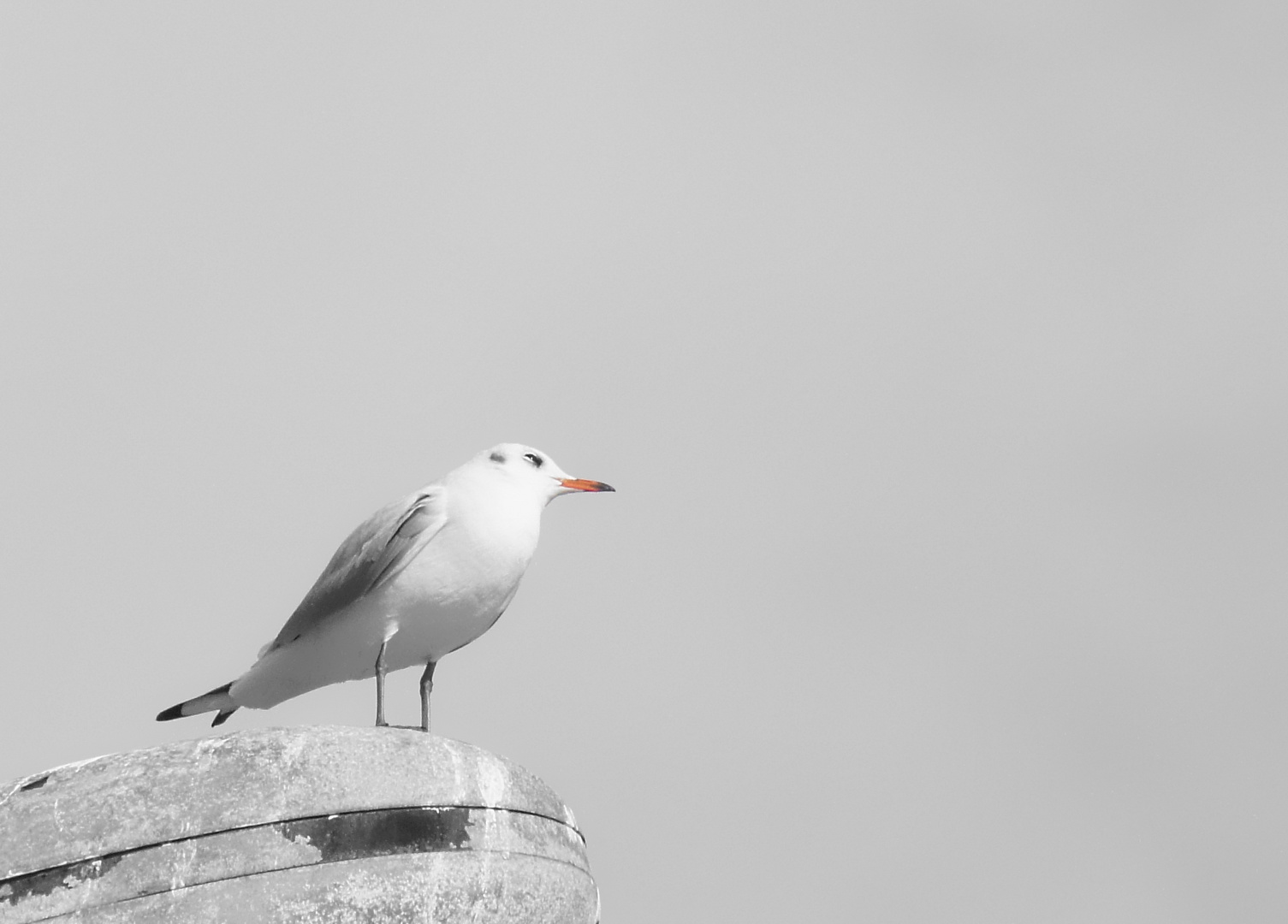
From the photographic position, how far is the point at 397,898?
459cm

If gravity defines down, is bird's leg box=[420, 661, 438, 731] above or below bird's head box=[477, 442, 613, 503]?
below

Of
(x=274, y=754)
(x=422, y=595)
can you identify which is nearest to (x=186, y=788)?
(x=274, y=754)

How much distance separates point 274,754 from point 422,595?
11.1 ft

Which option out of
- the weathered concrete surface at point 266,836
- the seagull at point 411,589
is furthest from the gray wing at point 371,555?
the weathered concrete surface at point 266,836

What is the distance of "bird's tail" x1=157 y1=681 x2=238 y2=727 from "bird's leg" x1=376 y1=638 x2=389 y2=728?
1257 millimetres

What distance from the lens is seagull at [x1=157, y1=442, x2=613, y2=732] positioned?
26.6 feet

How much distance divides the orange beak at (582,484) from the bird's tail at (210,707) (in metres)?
2.30

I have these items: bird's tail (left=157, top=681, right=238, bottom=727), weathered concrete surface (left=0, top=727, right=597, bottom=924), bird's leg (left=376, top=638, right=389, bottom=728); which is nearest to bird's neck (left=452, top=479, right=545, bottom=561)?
bird's leg (left=376, top=638, right=389, bottom=728)

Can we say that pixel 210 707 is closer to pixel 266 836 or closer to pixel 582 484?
pixel 582 484

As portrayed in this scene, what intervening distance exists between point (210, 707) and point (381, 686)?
150cm

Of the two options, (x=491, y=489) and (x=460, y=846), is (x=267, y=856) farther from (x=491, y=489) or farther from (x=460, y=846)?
(x=491, y=489)

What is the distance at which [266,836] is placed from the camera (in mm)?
4520

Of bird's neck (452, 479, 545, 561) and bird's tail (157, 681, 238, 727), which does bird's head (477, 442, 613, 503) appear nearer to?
bird's neck (452, 479, 545, 561)

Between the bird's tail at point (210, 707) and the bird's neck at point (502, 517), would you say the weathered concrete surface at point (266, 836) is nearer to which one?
the bird's neck at point (502, 517)
